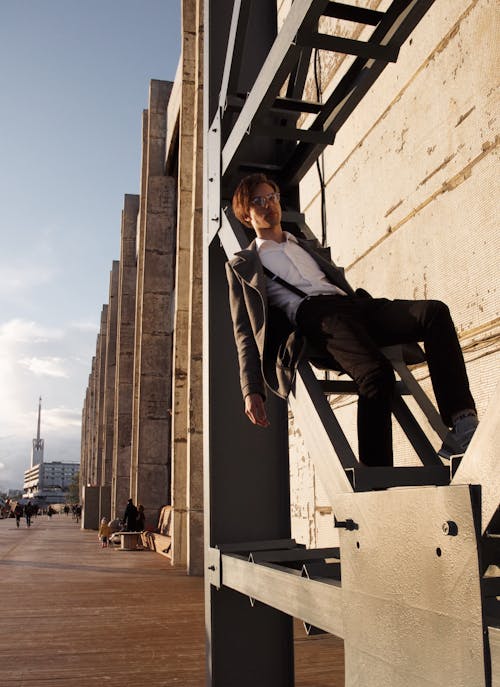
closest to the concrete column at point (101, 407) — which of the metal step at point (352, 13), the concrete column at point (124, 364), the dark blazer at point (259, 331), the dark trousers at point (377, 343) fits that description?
the concrete column at point (124, 364)

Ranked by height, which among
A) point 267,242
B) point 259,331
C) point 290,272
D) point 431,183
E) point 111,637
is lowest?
point 111,637

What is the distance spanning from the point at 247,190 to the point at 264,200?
4.0 inches

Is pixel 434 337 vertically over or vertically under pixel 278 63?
under

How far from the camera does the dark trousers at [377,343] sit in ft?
7.43

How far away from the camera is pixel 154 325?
22359 millimetres

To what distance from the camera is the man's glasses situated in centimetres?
311

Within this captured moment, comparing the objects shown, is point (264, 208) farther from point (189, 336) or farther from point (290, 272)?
point (189, 336)

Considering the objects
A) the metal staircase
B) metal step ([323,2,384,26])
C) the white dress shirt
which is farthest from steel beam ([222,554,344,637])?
metal step ([323,2,384,26])

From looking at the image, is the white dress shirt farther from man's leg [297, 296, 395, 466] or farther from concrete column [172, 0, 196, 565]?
concrete column [172, 0, 196, 565]

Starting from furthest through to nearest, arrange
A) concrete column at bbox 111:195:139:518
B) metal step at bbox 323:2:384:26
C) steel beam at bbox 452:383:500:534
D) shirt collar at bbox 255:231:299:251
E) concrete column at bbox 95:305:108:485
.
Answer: concrete column at bbox 95:305:108:485 → concrete column at bbox 111:195:139:518 → shirt collar at bbox 255:231:299:251 → metal step at bbox 323:2:384:26 → steel beam at bbox 452:383:500:534

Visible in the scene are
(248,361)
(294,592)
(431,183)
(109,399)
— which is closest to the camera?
(294,592)

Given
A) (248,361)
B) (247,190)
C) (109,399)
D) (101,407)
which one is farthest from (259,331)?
(101,407)

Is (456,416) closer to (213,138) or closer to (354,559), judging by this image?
(354,559)

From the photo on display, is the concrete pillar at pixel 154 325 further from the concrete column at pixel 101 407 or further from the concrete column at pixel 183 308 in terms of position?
the concrete column at pixel 101 407
